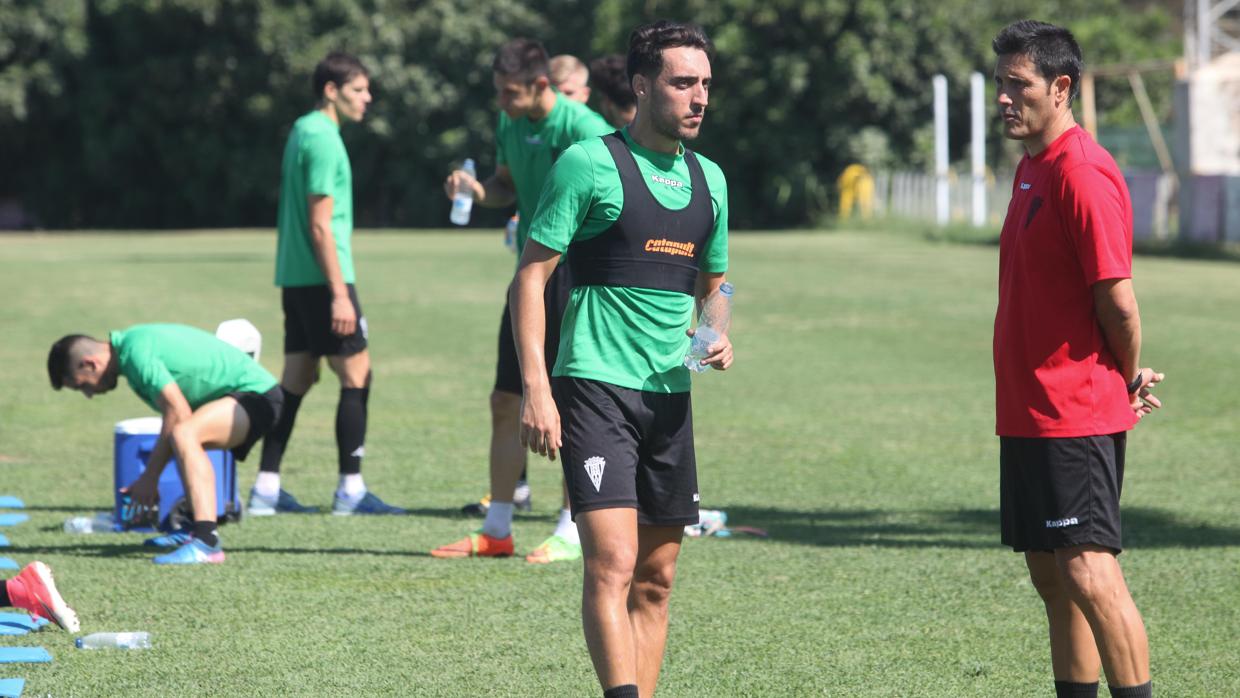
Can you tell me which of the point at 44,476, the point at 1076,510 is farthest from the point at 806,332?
the point at 1076,510

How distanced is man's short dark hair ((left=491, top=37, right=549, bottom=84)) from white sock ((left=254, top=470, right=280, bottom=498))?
8.01ft

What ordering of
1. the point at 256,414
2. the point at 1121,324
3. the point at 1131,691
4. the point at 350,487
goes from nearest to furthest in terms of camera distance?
the point at 1121,324 < the point at 1131,691 < the point at 256,414 < the point at 350,487

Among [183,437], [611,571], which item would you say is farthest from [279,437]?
[611,571]

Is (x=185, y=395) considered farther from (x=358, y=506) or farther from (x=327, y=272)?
(x=358, y=506)

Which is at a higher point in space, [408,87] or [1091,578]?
[408,87]

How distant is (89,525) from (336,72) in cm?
249

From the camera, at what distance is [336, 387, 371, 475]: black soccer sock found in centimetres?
833

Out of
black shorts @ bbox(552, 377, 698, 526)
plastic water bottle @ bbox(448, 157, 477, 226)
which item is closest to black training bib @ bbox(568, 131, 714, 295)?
black shorts @ bbox(552, 377, 698, 526)

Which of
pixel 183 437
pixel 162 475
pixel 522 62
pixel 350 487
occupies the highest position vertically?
pixel 522 62

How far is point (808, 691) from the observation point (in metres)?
5.18

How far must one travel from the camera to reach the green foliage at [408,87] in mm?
46531

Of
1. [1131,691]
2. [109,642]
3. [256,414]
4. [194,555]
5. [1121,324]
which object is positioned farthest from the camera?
[256,414]

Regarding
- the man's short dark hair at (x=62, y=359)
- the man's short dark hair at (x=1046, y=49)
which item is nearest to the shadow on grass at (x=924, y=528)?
the man's short dark hair at (x=62, y=359)

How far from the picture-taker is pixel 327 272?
8.09 m
